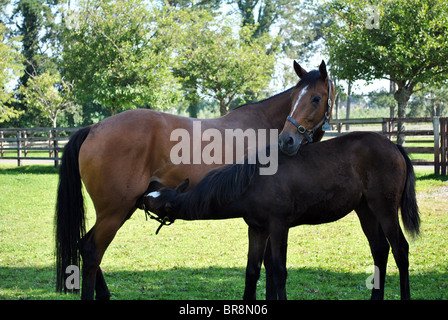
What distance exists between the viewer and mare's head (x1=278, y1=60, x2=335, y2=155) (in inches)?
177

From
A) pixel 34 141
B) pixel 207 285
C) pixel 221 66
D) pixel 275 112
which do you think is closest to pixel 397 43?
pixel 221 66

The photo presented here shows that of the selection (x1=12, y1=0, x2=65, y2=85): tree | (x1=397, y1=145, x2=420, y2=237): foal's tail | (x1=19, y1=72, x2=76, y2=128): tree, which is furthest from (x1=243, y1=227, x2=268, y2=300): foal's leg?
(x1=12, y1=0, x2=65, y2=85): tree

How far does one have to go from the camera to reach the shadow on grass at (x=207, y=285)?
4.96 m

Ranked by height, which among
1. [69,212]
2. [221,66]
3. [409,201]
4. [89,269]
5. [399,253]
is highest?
[221,66]

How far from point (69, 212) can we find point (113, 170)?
2.70ft

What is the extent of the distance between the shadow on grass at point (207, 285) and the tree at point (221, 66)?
1859 centimetres

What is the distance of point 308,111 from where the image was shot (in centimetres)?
469

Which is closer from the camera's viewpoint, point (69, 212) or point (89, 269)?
point (89, 269)

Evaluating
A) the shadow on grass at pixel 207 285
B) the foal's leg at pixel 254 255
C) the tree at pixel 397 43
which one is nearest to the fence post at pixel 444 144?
the tree at pixel 397 43

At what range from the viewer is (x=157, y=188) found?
15.1 ft

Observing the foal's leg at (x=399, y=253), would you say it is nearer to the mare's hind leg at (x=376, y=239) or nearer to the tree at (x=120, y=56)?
the mare's hind leg at (x=376, y=239)

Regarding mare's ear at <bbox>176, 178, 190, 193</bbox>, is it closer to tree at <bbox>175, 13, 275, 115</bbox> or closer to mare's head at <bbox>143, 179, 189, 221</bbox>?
mare's head at <bbox>143, 179, 189, 221</bbox>

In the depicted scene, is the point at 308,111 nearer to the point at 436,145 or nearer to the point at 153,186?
the point at 153,186
